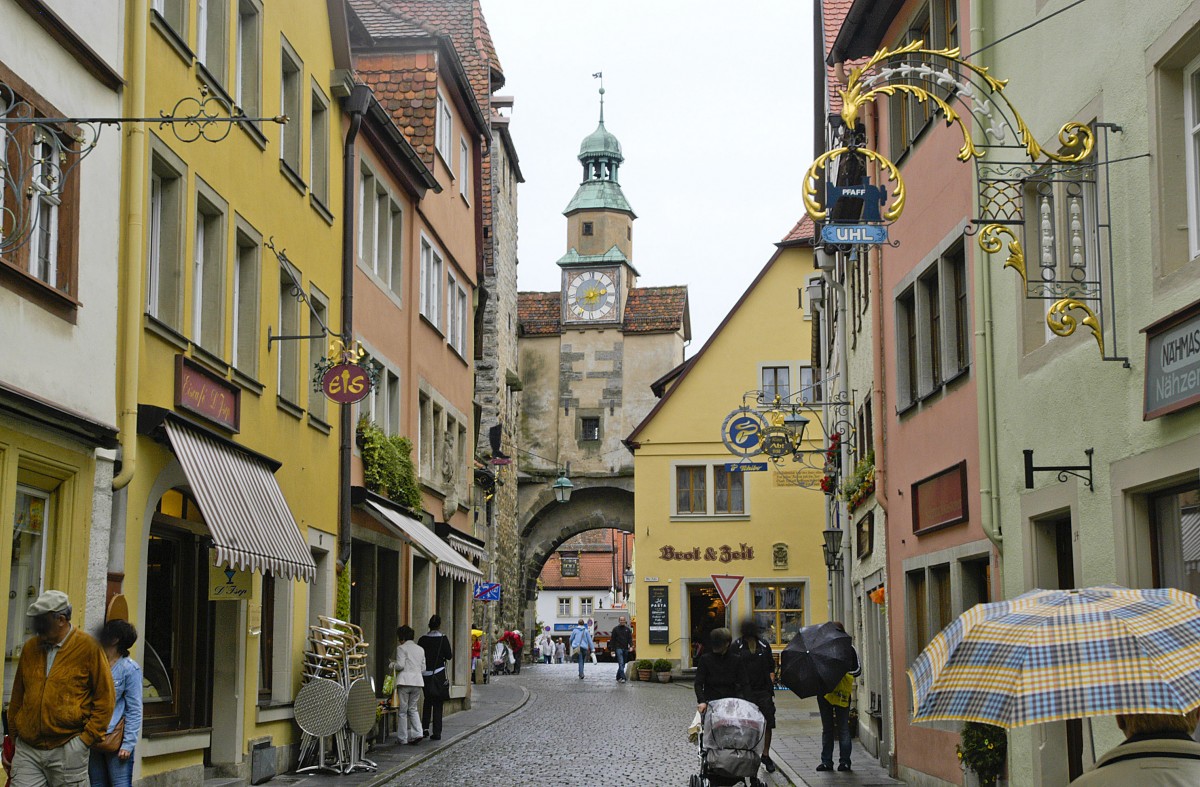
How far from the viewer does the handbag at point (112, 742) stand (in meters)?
9.83

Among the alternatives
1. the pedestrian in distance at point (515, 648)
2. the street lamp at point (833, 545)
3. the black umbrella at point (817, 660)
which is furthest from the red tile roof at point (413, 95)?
the pedestrian in distance at point (515, 648)

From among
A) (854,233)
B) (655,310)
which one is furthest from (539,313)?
(854,233)

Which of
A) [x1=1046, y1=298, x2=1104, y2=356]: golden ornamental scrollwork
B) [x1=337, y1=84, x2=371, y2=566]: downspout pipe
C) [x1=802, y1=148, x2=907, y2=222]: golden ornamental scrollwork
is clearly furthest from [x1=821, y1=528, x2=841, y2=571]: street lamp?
[x1=1046, y1=298, x2=1104, y2=356]: golden ornamental scrollwork

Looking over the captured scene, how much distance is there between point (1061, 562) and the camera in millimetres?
11523

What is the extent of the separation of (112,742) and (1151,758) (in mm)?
6952

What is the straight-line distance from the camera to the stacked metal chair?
1675 cm

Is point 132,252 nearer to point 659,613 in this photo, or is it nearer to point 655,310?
point 659,613

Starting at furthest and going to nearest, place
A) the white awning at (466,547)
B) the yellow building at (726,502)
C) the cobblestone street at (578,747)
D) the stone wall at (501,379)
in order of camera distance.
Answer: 1. the stone wall at (501,379)
2. the yellow building at (726,502)
3. the white awning at (466,547)
4. the cobblestone street at (578,747)

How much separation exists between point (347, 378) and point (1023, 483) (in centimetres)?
799

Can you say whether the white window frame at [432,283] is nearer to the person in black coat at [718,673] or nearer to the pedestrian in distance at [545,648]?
the person in black coat at [718,673]

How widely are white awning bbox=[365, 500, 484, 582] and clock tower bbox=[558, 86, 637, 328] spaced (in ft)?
125

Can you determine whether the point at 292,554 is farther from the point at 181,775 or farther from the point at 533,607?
the point at 533,607

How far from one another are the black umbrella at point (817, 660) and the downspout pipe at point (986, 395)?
439 cm

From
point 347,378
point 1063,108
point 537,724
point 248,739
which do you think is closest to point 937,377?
point 1063,108
